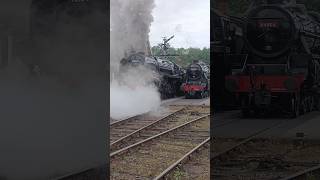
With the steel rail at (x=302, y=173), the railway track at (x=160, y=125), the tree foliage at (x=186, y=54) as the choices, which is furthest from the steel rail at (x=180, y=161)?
the steel rail at (x=302, y=173)

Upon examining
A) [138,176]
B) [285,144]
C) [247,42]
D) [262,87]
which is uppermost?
[247,42]

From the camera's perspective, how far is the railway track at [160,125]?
609 cm

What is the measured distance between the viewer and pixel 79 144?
6176mm

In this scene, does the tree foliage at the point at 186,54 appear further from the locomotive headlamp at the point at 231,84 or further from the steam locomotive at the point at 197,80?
the locomotive headlamp at the point at 231,84

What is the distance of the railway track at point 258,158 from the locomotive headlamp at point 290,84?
0.49 metres

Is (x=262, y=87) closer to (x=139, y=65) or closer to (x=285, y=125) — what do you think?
(x=285, y=125)

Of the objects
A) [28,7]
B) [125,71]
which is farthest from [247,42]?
[28,7]

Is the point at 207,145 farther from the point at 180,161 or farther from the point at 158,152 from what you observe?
the point at 158,152

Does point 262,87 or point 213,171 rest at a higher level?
point 262,87

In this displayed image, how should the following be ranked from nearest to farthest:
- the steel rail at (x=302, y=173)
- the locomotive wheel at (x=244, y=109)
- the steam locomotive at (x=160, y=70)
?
the steel rail at (x=302, y=173), the locomotive wheel at (x=244, y=109), the steam locomotive at (x=160, y=70)

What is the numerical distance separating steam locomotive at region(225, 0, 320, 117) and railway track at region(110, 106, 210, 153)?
479 mm

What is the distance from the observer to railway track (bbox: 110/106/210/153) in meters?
6.09

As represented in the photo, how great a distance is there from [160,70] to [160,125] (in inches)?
26.7

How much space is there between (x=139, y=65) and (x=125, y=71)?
0.15m
